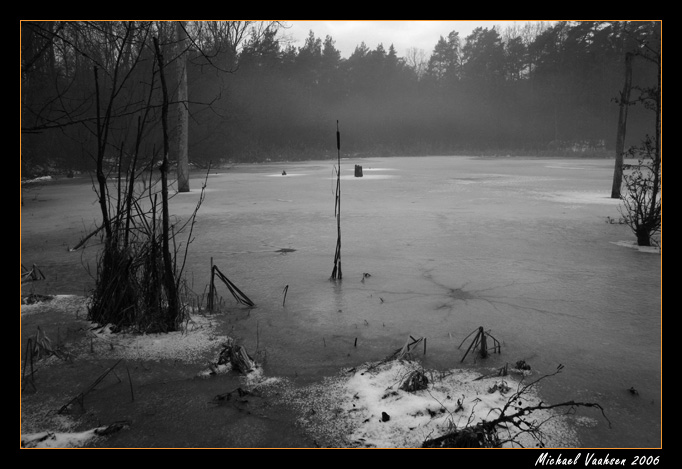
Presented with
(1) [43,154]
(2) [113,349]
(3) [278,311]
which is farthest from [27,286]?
(1) [43,154]

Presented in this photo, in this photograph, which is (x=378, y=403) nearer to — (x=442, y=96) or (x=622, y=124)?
(x=622, y=124)

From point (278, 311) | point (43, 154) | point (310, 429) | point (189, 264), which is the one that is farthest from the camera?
point (43, 154)

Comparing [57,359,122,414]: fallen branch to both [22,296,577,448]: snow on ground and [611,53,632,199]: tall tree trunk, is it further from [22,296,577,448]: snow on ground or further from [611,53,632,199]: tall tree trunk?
[611,53,632,199]: tall tree trunk

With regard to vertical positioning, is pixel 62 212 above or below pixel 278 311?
above

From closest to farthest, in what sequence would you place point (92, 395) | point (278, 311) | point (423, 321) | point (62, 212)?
point (92, 395), point (423, 321), point (278, 311), point (62, 212)

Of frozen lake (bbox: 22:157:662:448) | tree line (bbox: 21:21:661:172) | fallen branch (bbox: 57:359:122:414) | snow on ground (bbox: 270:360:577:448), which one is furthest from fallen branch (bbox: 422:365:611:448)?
tree line (bbox: 21:21:661:172)

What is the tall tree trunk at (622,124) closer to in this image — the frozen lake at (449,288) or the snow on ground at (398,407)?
the frozen lake at (449,288)

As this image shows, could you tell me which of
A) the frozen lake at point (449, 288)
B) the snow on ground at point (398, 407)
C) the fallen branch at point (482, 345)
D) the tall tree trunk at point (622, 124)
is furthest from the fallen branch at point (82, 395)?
the tall tree trunk at point (622, 124)

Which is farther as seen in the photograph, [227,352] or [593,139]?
[593,139]

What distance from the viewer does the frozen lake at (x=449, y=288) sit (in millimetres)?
2725

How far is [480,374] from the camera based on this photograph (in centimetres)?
262

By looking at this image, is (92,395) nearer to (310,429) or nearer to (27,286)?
(310,429)

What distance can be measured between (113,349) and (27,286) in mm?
2029

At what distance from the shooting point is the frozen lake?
2.72 m
